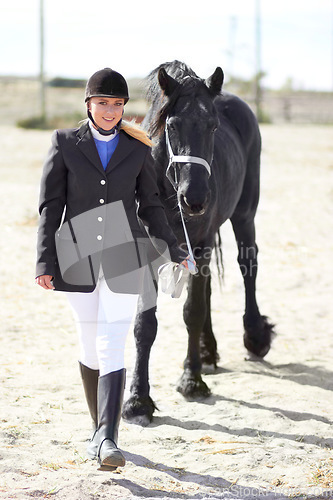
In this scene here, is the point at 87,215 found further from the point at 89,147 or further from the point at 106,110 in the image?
the point at 106,110

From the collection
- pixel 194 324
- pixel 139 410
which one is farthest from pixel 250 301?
pixel 139 410

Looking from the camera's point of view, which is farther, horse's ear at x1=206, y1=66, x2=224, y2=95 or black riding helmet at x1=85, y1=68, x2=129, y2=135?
horse's ear at x1=206, y1=66, x2=224, y2=95

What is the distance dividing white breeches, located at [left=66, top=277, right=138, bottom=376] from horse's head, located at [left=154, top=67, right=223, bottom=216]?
2.13ft

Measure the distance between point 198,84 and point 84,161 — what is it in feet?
3.52

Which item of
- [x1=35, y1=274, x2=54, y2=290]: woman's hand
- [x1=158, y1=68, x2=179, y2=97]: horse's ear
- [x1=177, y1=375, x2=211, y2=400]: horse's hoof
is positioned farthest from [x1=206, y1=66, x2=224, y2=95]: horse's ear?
[x1=177, y1=375, x2=211, y2=400]: horse's hoof

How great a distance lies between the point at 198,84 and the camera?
12.9 ft

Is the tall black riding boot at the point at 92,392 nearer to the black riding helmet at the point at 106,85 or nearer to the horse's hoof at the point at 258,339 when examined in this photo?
the black riding helmet at the point at 106,85

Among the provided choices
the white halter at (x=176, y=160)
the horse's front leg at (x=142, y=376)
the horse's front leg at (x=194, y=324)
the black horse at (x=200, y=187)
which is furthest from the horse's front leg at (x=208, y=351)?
the white halter at (x=176, y=160)

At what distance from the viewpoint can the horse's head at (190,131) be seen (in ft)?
11.8

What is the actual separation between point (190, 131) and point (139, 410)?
1.65 metres

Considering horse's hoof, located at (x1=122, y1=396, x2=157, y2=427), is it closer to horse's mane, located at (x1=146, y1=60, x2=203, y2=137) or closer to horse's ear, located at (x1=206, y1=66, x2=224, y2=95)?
horse's mane, located at (x1=146, y1=60, x2=203, y2=137)

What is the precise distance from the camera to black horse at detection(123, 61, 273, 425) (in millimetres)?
3789

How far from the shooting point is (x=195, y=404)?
14.5 ft

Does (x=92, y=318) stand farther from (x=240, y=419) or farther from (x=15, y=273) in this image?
(x=15, y=273)
